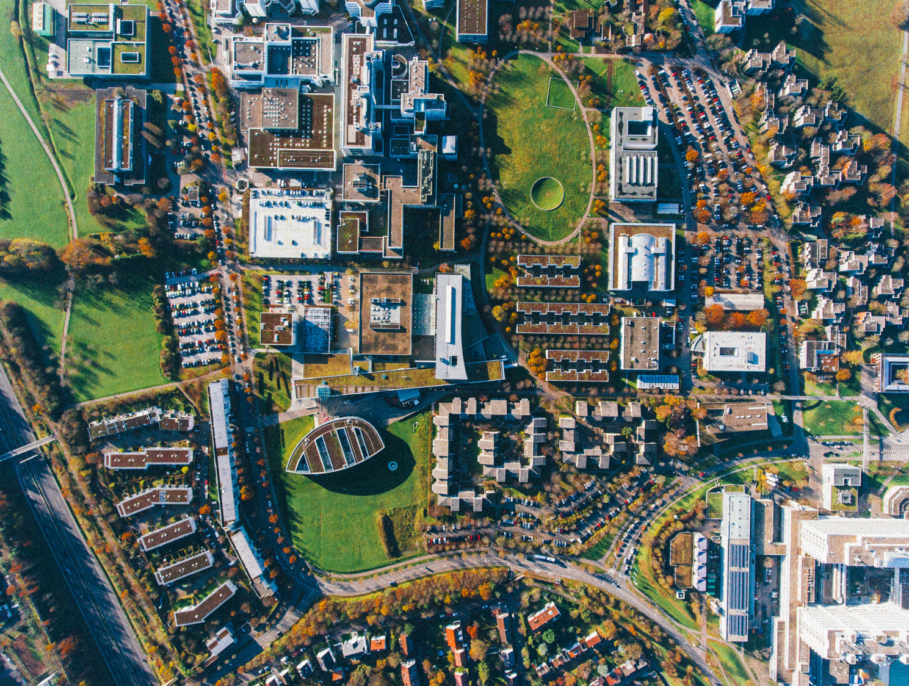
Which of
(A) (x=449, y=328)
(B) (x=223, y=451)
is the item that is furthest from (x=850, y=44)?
(B) (x=223, y=451)

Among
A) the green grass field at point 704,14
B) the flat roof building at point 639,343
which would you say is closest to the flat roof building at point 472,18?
the green grass field at point 704,14

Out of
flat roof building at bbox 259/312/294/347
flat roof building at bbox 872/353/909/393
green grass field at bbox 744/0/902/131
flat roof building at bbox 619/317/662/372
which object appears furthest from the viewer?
green grass field at bbox 744/0/902/131

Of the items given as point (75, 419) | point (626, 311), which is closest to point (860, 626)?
point (626, 311)

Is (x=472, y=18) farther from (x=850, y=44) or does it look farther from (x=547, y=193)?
(x=850, y=44)

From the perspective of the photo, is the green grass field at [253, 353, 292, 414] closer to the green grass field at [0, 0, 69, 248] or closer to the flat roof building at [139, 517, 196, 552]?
the flat roof building at [139, 517, 196, 552]

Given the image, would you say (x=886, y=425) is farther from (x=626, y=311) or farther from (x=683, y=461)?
(x=626, y=311)

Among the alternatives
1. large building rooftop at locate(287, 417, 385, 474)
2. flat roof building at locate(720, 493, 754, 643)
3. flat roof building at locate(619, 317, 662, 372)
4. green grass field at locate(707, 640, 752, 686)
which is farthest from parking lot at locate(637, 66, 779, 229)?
green grass field at locate(707, 640, 752, 686)
